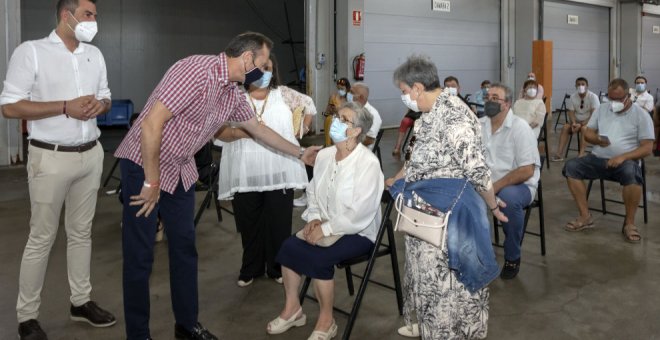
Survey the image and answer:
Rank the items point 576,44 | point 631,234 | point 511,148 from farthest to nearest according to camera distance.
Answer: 1. point 576,44
2. point 631,234
3. point 511,148

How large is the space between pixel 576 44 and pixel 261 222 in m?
15.5

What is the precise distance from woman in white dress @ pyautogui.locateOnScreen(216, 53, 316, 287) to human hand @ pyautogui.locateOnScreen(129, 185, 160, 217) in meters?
1.04

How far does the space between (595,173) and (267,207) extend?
111 inches

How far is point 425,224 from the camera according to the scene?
233 cm

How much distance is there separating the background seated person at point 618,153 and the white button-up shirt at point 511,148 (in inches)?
40.5

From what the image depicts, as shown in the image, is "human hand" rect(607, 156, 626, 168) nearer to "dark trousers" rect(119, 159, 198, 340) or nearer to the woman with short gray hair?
the woman with short gray hair

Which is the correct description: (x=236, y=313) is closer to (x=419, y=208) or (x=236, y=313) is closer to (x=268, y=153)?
(x=268, y=153)

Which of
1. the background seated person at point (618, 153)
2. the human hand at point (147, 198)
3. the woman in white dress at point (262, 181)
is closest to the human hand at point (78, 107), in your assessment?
the human hand at point (147, 198)

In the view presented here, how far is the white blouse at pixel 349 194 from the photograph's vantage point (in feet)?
9.23

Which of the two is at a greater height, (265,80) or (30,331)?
(265,80)

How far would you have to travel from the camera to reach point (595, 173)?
15.5 feet

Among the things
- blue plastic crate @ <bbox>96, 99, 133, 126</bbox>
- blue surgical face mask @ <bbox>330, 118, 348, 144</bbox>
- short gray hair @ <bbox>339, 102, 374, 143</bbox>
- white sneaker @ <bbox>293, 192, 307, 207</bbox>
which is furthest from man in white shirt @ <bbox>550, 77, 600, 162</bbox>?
blue plastic crate @ <bbox>96, 99, 133, 126</bbox>

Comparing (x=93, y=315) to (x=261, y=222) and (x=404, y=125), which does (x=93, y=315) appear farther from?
(x=404, y=125)

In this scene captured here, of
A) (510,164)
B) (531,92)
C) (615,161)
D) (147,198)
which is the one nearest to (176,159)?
(147,198)
